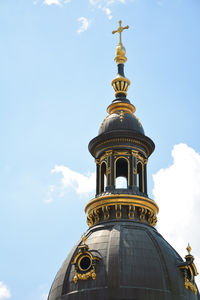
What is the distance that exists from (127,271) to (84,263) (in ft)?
9.64

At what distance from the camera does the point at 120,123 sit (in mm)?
47062

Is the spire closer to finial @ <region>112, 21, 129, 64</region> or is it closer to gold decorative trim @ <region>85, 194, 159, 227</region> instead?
finial @ <region>112, 21, 129, 64</region>

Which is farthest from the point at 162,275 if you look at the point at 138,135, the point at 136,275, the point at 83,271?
the point at 138,135

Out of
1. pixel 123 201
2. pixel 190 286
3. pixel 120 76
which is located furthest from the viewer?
pixel 120 76

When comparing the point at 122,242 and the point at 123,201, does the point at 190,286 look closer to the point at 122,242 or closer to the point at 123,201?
the point at 122,242

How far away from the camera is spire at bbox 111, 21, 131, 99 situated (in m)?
50.7

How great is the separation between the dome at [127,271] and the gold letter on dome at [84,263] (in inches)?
10.1

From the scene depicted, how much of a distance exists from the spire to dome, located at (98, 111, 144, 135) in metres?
2.89

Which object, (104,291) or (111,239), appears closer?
(104,291)

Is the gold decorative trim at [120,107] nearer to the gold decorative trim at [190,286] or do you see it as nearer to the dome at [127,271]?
the dome at [127,271]

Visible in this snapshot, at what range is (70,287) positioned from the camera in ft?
127

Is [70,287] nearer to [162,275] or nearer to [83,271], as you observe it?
[83,271]

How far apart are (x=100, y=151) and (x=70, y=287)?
40.4 feet

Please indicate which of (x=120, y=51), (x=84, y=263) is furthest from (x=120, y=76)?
(x=84, y=263)
